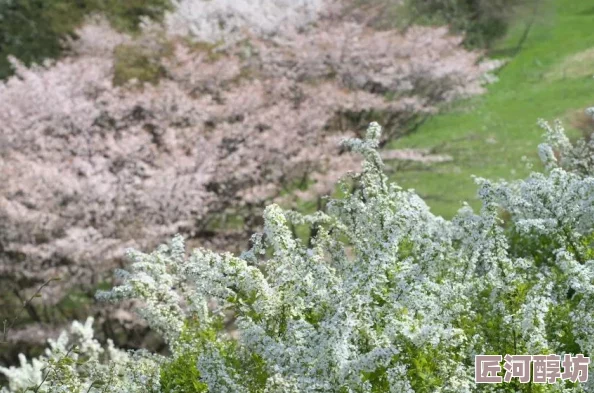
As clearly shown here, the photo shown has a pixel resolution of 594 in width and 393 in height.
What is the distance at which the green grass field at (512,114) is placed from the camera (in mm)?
20062

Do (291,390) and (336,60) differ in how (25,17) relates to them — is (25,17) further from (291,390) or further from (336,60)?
(291,390)

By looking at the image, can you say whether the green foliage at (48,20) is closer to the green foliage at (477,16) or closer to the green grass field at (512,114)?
the green grass field at (512,114)

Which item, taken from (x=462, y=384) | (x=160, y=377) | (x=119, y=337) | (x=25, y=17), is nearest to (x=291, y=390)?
(x=462, y=384)

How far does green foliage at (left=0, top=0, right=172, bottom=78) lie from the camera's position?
824 inches

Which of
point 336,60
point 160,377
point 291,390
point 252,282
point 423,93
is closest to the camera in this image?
point 291,390

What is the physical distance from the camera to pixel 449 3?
93.1ft

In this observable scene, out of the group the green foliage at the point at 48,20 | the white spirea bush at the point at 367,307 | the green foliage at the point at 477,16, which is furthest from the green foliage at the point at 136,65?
the green foliage at the point at 477,16

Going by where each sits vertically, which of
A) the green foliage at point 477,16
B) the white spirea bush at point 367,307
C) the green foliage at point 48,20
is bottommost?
the white spirea bush at point 367,307

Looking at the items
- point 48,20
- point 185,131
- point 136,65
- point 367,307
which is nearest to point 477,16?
point 48,20

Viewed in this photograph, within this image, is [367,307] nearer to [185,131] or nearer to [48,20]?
[185,131]

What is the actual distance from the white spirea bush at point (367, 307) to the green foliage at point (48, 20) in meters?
16.6

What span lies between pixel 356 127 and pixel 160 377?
13.0 m

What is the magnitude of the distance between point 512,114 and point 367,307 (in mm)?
21101

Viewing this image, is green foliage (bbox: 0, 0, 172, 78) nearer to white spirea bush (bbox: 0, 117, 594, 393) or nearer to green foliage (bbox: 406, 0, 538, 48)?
green foliage (bbox: 406, 0, 538, 48)
